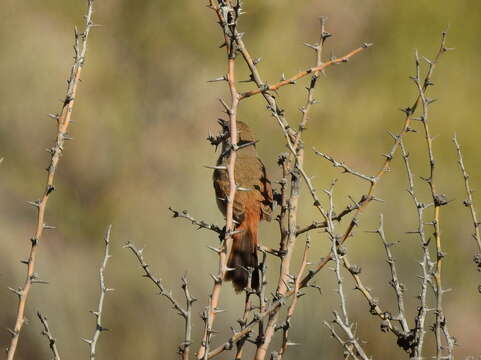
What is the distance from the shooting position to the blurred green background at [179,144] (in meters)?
6.85

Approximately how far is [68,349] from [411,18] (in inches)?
166

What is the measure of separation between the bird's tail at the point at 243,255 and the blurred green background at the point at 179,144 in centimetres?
210

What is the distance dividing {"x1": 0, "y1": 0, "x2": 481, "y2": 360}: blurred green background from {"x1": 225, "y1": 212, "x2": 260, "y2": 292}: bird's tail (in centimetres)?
210

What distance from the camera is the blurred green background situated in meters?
6.85

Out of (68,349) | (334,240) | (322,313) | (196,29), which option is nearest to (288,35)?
(196,29)

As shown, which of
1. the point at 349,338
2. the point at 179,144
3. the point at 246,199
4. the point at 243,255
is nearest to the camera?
the point at 349,338

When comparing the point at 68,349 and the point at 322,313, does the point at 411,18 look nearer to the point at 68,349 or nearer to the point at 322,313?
the point at 322,313

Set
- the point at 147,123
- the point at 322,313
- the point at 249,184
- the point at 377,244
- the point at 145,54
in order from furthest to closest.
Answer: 1. the point at 145,54
2. the point at 147,123
3. the point at 377,244
4. the point at 322,313
5. the point at 249,184

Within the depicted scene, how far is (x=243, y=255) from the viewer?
403 centimetres

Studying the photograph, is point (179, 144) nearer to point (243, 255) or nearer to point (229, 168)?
point (243, 255)

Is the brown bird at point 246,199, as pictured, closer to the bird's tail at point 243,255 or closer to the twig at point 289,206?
the bird's tail at point 243,255

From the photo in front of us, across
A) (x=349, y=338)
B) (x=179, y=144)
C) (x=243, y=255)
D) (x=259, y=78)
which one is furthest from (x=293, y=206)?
(x=179, y=144)

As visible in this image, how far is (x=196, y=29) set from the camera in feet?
28.1

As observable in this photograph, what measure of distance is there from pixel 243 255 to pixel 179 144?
3888 mm
